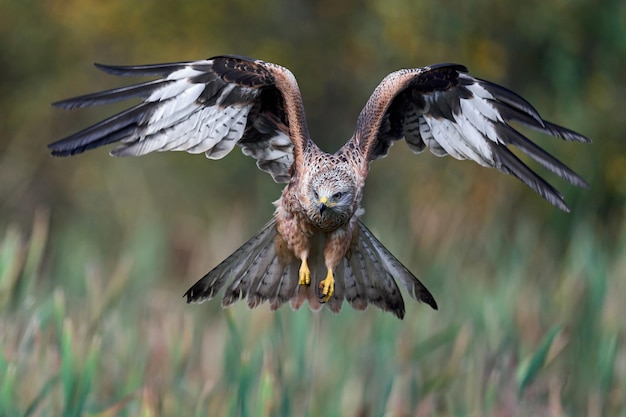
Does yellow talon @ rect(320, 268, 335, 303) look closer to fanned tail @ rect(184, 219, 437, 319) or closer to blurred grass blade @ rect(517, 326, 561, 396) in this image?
fanned tail @ rect(184, 219, 437, 319)

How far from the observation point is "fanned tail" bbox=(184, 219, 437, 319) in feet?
15.1

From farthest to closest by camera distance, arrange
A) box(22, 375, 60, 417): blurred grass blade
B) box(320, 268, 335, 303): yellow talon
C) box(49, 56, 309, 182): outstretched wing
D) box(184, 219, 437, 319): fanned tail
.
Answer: box(184, 219, 437, 319): fanned tail → box(320, 268, 335, 303): yellow talon → box(49, 56, 309, 182): outstretched wing → box(22, 375, 60, 417): blurred grass blade

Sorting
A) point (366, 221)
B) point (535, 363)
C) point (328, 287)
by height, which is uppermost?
point (366, 221)

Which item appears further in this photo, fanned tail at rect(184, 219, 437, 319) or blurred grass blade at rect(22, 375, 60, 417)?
fanned tail at rect(184, 219, 437, 319)

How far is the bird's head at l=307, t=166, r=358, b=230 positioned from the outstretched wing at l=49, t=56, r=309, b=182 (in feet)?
0.81

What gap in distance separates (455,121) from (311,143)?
26.5 inches

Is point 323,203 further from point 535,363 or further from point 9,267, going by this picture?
point 9,267

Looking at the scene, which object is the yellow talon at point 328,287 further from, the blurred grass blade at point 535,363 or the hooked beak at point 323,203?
the blurred grass blade at point 535,363

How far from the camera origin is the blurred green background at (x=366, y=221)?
4.29 meters

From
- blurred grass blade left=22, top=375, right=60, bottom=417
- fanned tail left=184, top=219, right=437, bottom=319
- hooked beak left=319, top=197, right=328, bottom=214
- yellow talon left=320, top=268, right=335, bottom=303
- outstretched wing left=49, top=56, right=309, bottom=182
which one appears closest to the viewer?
blurred grass blade left=22, top=375, right=60, bottom=417

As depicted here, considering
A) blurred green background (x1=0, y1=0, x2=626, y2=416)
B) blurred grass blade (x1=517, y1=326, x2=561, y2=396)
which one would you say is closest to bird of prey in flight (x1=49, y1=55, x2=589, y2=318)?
blurred green background (x1=0, y1=0, x2=626, y2=416)

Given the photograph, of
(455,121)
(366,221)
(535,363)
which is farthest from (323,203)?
(366,221)

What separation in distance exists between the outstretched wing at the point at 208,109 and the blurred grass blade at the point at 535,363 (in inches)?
52.1

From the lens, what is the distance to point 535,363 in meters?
4.04
